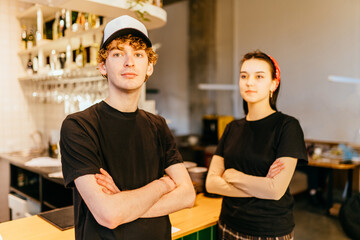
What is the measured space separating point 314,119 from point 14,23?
5.03 metres

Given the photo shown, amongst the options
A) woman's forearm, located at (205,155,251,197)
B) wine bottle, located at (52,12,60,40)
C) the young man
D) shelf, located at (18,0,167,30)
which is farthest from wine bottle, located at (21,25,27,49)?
the young man

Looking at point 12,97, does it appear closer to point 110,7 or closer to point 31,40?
point 31,40

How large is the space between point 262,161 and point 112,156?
864 mm

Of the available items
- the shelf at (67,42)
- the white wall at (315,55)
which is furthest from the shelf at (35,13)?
the white wall at (315,55)

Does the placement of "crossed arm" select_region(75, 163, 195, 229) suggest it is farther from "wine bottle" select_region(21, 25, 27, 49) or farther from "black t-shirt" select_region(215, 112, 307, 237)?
"wine bottle" select_region(21, 25, 27, 49)

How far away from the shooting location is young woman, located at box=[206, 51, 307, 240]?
1.73 meters

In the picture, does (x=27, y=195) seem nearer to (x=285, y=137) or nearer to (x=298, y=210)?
(x=285, y=137)

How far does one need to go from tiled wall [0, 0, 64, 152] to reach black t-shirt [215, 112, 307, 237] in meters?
3.45

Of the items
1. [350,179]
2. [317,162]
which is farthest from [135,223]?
[350,179]

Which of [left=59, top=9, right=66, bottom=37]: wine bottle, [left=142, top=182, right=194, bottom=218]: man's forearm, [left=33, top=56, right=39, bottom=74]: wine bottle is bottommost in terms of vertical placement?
[left=142, top=182, right=194, bottom=218]: man's forearm

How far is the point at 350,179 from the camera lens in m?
4.86

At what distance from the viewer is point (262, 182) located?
1732 mm

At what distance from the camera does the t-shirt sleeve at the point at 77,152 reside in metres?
1.22

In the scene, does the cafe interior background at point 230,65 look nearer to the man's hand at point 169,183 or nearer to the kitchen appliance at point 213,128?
the kitchen appliance at point 213,128
